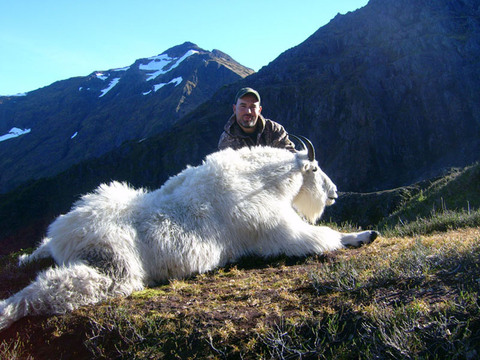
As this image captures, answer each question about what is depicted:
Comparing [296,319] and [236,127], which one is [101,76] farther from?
[296,319]

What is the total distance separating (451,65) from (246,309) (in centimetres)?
7729

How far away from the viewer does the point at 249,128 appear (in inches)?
281

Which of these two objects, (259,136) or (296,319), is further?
(259,136)

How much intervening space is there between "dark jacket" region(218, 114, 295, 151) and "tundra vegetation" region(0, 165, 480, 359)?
12.1ft

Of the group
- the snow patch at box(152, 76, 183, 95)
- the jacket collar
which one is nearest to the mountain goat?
the jacket collar

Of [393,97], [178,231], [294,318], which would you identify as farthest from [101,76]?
[294,318]

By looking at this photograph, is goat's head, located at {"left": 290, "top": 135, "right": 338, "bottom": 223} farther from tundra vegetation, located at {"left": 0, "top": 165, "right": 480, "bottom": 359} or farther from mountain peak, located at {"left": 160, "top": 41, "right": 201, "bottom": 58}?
mountain peak, located at {"left": 160, "top": 41, "right": 201, "bottom": 58}

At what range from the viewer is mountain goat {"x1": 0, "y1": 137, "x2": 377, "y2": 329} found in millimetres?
3389


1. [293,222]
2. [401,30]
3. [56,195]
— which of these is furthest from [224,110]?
[293,222]

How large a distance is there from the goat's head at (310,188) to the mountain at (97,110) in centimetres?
10673

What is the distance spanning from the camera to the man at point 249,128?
22.7 feet

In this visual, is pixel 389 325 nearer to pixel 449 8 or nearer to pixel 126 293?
pixel 126 293

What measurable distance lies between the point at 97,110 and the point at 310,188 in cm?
15152

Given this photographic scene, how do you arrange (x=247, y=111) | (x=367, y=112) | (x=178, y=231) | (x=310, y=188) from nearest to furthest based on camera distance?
(x=178, y=231) < (x=310, y=188) < (x=247, y=111) < (x=367, y=112)
